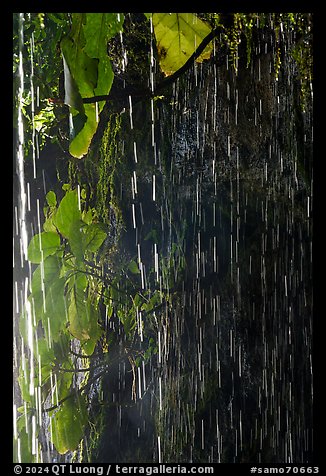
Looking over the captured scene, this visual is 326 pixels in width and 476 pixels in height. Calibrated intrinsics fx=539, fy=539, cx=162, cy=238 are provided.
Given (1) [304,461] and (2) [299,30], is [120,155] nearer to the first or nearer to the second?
(2) [299,30]

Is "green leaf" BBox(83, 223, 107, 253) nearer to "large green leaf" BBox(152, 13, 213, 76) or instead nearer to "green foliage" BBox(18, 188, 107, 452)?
"green foliage" BBox(18, 188, 107, 452)

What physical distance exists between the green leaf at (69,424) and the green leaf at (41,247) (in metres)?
0.31

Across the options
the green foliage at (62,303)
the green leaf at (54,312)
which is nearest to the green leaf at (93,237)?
the green foliage at (62,303)

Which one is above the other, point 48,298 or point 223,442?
point 48,298

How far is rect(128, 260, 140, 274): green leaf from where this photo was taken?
3.81 ft

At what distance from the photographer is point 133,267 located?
116cm

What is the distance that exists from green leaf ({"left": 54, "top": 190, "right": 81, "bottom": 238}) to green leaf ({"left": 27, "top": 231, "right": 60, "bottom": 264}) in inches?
1.1

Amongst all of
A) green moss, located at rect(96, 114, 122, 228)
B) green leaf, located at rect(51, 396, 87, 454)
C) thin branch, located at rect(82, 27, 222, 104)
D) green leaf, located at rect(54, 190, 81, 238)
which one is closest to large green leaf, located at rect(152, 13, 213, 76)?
thin branch, located at rect(82, 27, 222, 104)

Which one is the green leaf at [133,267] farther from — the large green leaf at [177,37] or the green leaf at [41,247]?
the large green leaf at [177,37]

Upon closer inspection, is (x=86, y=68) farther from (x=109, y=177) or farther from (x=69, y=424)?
(x=69, y=424)

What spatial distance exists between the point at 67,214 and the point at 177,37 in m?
0.44
